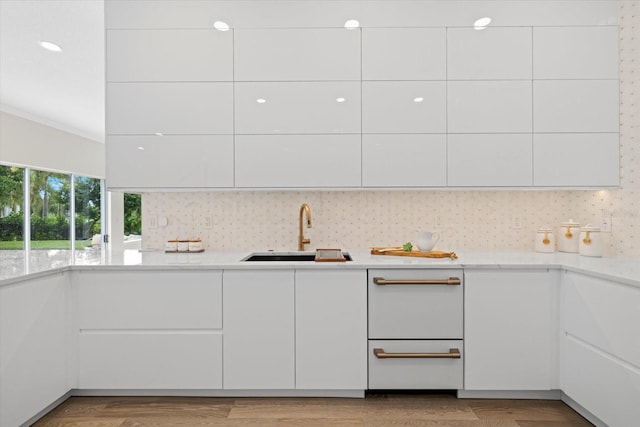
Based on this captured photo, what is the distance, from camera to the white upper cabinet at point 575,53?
2328 mm

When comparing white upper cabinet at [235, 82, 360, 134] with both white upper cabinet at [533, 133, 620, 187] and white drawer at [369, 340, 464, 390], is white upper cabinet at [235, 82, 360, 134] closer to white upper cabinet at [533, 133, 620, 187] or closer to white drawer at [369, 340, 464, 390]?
white upper cabinet at [533, 133, 620, 187]

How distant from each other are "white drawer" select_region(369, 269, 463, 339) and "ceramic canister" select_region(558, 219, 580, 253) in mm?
999

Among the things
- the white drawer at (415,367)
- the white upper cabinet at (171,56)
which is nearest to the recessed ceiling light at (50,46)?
the white upper cabinet at (171,56)

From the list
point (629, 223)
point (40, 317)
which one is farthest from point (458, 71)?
point (40, 317)

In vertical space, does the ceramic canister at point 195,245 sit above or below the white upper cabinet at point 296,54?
below

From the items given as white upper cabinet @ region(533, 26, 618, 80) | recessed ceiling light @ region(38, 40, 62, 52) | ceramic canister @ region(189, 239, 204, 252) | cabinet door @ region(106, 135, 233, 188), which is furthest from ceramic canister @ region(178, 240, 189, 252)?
white upper cabinet @ region(533, 26, 618, 80)

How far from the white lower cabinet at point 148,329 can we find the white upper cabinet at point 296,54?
1259 millimetres

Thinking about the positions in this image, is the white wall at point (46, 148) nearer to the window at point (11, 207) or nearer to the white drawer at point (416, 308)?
the window at point (11, 207)

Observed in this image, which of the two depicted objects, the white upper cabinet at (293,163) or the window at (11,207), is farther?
the window at (11,207)

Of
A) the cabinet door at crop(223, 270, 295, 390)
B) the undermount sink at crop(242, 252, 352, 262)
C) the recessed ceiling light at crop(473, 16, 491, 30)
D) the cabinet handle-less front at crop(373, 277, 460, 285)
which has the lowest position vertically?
the cabinet door at crop(223, 270, 295, 390)

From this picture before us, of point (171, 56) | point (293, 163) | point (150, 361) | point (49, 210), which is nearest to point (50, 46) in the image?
point (171, 56)

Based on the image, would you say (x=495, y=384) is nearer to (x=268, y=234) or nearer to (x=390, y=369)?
(x=390, y=369)

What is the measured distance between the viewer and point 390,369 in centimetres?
206

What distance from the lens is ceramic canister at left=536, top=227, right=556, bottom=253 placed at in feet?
8.25
